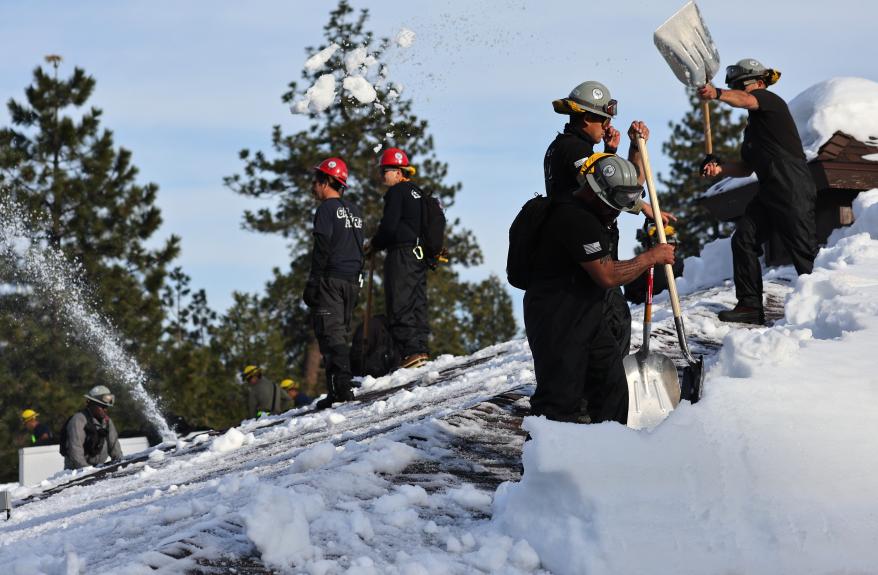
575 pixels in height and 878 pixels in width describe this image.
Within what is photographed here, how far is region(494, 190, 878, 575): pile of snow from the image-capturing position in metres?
4.73

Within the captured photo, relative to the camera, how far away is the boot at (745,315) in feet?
31.4

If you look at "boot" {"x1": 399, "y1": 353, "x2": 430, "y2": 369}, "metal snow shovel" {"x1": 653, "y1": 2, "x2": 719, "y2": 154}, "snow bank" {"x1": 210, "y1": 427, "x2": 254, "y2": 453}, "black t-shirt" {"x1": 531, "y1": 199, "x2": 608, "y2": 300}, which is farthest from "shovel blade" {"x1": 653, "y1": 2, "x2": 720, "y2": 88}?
"snow bank" {"x1": 210, "y1": 427, "x2": 254, "y2": 453}

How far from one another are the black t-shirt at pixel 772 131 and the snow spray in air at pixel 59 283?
22736 millimetres

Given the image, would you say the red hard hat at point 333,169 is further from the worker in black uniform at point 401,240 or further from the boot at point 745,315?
the boot at point 745,315

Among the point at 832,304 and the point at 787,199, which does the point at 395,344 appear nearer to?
the point at 787,199

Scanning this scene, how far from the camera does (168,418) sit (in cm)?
3002

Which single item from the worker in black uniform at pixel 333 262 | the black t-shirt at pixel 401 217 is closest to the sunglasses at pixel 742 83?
the black t-shirt at pixel 401 217

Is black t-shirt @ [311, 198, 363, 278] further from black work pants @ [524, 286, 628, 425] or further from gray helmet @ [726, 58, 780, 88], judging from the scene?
black work pants @ [524, 286, 628, 425]

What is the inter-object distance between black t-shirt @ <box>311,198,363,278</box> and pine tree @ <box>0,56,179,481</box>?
69.3 feet

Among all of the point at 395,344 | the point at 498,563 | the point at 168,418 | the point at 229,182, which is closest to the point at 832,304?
the point at 498,563

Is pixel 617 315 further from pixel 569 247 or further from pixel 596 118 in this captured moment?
pixel 596 118

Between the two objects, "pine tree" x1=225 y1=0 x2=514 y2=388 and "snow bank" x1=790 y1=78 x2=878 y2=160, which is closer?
"snow bank" x1=790 y1=78 x2=878 y2=160

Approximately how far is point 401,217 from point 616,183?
5.54 meters

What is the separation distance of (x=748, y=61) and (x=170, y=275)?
81.7 feet
